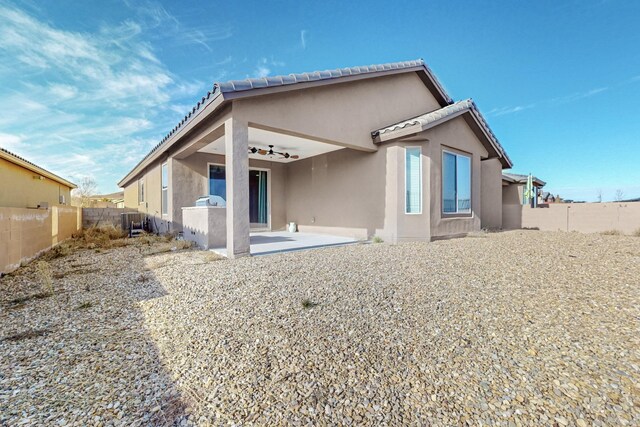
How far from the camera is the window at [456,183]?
9836mm

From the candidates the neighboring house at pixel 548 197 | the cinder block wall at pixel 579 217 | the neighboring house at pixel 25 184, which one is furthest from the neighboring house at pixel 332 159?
the neighboring house at pixel 548 197

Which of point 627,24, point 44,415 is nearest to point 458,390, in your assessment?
point 44,415

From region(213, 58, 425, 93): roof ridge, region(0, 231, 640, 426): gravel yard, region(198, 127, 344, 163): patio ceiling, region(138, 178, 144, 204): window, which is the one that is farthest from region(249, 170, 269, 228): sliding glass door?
region(138, 178, 144, 204): window

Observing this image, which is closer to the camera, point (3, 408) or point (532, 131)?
point (3, 408)

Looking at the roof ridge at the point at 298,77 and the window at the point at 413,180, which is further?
the window at the point at 413,180

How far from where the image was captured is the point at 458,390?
7.21ft

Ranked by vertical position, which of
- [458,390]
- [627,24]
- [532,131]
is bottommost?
[458,390]

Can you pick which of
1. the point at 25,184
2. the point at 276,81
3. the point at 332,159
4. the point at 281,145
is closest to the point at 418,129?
the point at 332,159

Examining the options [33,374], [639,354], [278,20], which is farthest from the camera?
[278,20]

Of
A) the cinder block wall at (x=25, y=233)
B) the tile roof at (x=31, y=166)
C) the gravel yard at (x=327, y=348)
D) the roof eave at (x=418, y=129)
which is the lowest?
the gravel yard at (x=327, y=348)

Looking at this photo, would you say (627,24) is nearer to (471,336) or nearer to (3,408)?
(471,336)

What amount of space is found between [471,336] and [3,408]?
4.18 metres

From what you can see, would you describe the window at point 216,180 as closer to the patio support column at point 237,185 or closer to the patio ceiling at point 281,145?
the patio ceiling at point 281,145

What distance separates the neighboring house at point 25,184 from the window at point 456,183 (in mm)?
16753
